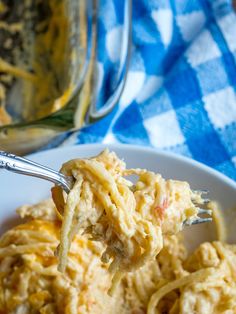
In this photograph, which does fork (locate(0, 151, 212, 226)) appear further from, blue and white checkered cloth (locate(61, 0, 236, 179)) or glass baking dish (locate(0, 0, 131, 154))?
blue and white checkered cloth (locate(61, 0, 236, 179))

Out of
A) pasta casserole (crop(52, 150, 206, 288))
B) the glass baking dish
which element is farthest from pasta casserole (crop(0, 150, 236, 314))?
the glass baking dish

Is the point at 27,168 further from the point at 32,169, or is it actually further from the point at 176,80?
the point at 176,80

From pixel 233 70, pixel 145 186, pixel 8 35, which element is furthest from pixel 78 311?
pixel 233 70

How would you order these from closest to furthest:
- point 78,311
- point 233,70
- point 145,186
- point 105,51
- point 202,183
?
point 145,186, point 78,311, point 202,183, point 105,51, point 233,70

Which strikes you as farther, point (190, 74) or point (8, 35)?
point (190, 74)

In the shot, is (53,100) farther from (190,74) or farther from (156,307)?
(156,307)

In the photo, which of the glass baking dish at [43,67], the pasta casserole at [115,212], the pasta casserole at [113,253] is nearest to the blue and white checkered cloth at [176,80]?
the glass baking dish at [43,67]
